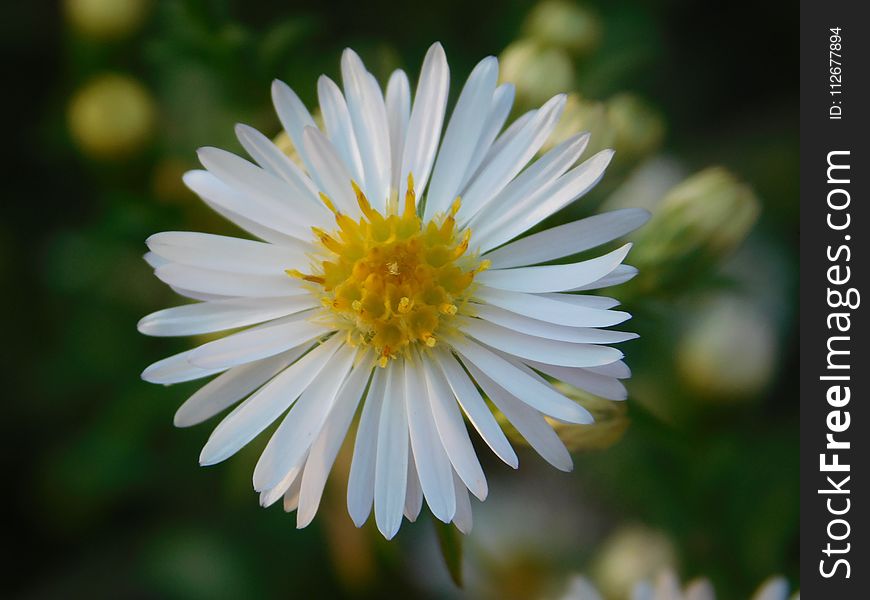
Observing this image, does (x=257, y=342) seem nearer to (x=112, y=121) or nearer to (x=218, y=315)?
(x=218, y=315)

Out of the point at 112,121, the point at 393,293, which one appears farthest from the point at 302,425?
the point at 112,121

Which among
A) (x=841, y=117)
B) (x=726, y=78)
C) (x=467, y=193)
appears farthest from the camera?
(x=726, y=78)

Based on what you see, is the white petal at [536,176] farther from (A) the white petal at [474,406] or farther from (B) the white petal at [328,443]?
(B) the white petal at [328,443]

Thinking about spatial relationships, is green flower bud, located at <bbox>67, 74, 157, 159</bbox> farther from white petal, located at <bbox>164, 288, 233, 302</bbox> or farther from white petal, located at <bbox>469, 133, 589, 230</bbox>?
white petal, located at <bbox>469, 133, 589, 230</bbox>

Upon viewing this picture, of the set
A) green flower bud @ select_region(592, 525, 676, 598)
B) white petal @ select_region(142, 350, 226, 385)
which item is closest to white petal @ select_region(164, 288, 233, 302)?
white petal @ select_region(142, 350, 226, 385)

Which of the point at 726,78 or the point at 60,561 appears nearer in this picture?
the point at 60,561

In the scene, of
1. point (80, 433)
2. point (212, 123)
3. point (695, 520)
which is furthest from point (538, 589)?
point (212, 123)

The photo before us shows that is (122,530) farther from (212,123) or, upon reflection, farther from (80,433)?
(212,123)
